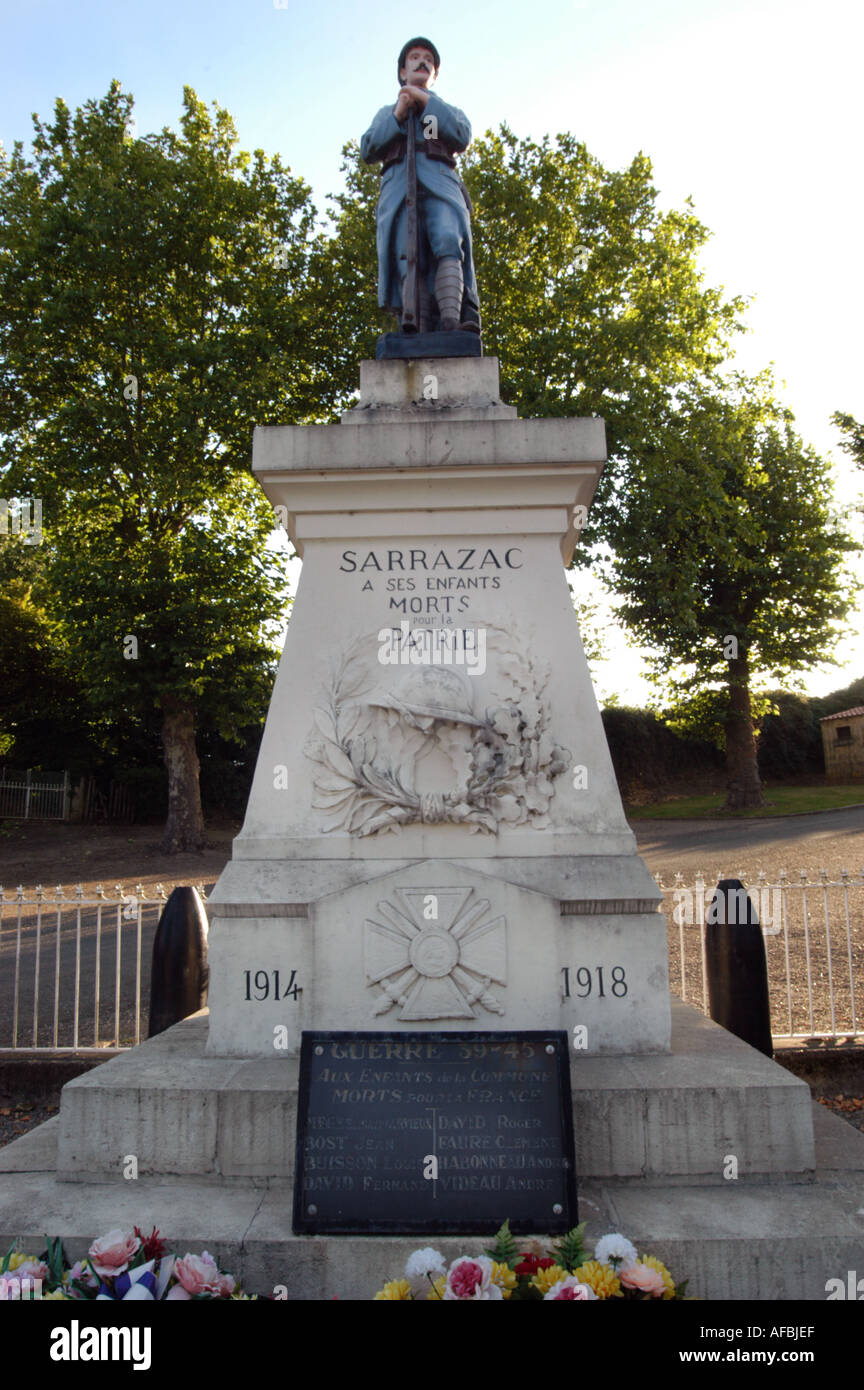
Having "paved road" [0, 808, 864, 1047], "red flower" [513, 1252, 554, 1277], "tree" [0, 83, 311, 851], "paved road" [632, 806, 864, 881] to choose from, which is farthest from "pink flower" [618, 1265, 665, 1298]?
"tree" [0, 83, 311, 851]

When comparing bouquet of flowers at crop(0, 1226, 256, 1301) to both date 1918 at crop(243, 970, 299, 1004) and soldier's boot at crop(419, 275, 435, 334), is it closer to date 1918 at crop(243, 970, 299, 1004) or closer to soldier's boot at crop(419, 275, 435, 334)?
date 1918 at crop(243, 970, 299, 1004)

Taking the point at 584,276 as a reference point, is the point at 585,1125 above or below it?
below

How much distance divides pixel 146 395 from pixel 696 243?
1248 centimetres

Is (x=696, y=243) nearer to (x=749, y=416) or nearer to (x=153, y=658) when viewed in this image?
(x=749, y=416)

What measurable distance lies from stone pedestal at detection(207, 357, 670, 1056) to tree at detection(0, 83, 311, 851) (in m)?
14.3

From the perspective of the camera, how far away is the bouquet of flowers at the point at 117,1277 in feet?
8.73

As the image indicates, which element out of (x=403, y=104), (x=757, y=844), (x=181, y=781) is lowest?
(x=757, y=844)

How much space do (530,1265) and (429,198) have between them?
5.14 m

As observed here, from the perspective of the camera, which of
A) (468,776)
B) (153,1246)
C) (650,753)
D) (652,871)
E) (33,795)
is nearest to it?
(153,1246)

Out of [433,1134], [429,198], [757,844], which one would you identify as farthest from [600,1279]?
[757,844]

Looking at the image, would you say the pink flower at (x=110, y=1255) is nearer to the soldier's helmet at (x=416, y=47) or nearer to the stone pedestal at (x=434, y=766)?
the stone pedestal at (x=434, y=766)

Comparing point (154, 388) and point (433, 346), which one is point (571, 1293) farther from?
point (154, 388)

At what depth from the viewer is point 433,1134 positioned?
3.24 meters

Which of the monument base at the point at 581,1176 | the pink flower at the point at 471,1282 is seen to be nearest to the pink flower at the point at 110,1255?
the monument base at the point at 581,1176
